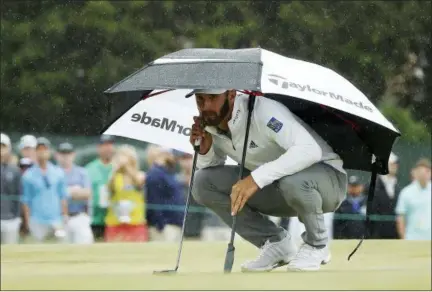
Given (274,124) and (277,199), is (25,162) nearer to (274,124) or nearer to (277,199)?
(277,199)

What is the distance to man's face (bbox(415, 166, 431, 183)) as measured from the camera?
43.9 ft

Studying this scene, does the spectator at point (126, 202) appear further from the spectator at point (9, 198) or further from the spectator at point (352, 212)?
the spectator at point (352, 212)

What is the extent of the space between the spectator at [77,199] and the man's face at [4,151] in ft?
2.13

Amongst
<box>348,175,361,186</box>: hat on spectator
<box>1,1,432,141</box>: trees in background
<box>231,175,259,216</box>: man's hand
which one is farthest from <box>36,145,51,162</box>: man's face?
<box>1,1,432,141</box>: trees in background

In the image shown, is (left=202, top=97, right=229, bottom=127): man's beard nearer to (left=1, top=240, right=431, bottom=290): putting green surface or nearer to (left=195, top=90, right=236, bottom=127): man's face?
(left=195, top=90, right=236, bottom=127): man's face

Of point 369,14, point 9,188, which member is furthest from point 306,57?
point 9,188

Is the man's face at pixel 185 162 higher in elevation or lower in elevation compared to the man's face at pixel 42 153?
lower

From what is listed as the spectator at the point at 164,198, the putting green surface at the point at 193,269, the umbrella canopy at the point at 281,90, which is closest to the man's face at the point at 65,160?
the spectator at the point at 164,198

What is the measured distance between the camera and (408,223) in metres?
13.3

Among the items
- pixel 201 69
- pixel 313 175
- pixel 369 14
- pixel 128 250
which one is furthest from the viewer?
pixel 369 14

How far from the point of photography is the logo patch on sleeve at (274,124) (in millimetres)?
6382

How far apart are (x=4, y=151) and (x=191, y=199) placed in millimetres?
2399

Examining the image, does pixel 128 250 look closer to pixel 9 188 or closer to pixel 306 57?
pixel 9 188

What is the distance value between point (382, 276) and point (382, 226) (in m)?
9.90
